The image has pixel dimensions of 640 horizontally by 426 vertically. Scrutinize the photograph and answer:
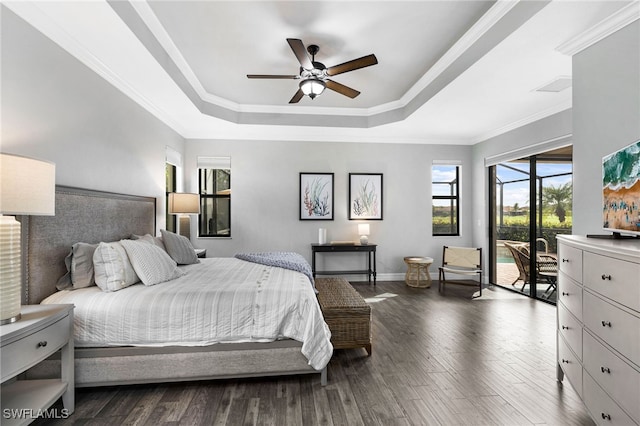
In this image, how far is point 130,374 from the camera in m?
2.17

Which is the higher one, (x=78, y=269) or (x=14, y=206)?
(x=14, y=206)

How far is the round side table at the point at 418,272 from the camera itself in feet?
17.2

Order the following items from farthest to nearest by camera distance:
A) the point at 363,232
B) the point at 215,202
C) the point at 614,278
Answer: the point at 215,202, the point at 363,232, the point at 614,278

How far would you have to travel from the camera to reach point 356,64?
2.84 metres

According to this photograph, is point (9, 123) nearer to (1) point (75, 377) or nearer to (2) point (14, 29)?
(2) point (14, 29)

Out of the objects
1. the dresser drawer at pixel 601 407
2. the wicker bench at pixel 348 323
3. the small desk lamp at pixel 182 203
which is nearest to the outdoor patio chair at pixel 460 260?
the wicker bench at pixel 348 323

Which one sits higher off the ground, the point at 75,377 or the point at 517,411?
the point at 75,377

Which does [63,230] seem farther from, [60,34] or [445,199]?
[445,199]

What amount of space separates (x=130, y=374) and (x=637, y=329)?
282cm

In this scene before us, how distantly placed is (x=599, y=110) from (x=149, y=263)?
368 cm

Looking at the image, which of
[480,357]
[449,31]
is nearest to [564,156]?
[449,31]

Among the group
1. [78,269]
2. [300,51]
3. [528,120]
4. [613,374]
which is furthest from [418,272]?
[78,269]

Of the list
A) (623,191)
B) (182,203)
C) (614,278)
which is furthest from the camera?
(182,203)

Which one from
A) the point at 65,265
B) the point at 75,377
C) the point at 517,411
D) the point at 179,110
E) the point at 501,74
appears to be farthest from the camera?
the point at 179,110
